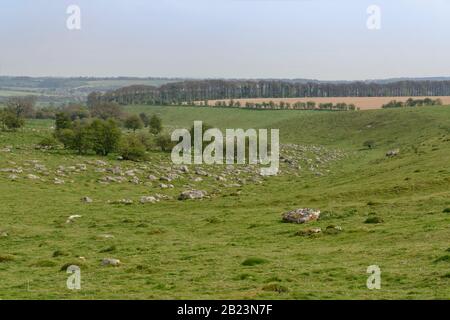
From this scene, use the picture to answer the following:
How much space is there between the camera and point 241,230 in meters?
36.1

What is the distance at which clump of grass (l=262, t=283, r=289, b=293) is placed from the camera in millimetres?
20700

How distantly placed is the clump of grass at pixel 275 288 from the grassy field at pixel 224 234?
0.08 meters

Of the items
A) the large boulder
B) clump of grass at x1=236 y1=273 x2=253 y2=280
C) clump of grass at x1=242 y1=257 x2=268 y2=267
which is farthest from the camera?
the large boulder

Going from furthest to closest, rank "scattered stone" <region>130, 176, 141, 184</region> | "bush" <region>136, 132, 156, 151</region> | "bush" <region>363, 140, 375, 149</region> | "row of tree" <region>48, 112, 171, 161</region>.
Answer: "bush" <region>363, 140, 375, 149</region> → "bush" <region>136, 132, 156, 151</region> → "row of tree" <region>48, 112, 171, 161</region> → "scattered stone" <region>130, 176, 141, 184</region>

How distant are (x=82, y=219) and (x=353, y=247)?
21000 millimetres

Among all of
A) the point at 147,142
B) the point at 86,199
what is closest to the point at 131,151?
the point at 147,142

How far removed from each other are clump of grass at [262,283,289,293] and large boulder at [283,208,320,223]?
15.3 m

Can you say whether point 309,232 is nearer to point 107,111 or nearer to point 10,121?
point 10,121

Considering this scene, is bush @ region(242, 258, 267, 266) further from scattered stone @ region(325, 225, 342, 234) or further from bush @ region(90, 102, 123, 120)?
bush @ region(90, 102, 123, 120)

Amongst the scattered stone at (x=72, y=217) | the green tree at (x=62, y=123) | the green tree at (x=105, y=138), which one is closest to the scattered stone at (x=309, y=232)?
the scattered stone at (x=72, y=217)

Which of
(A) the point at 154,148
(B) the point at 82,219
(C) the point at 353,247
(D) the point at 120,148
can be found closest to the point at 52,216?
(B) the point at 82,219

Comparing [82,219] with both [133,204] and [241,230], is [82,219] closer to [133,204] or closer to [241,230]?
[133,204]

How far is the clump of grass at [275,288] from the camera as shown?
20.7 meters

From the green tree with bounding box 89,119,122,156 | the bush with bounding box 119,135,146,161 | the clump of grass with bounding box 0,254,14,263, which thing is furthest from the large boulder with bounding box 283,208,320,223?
Answer: the green tree with bounding box 89,119,122,156
